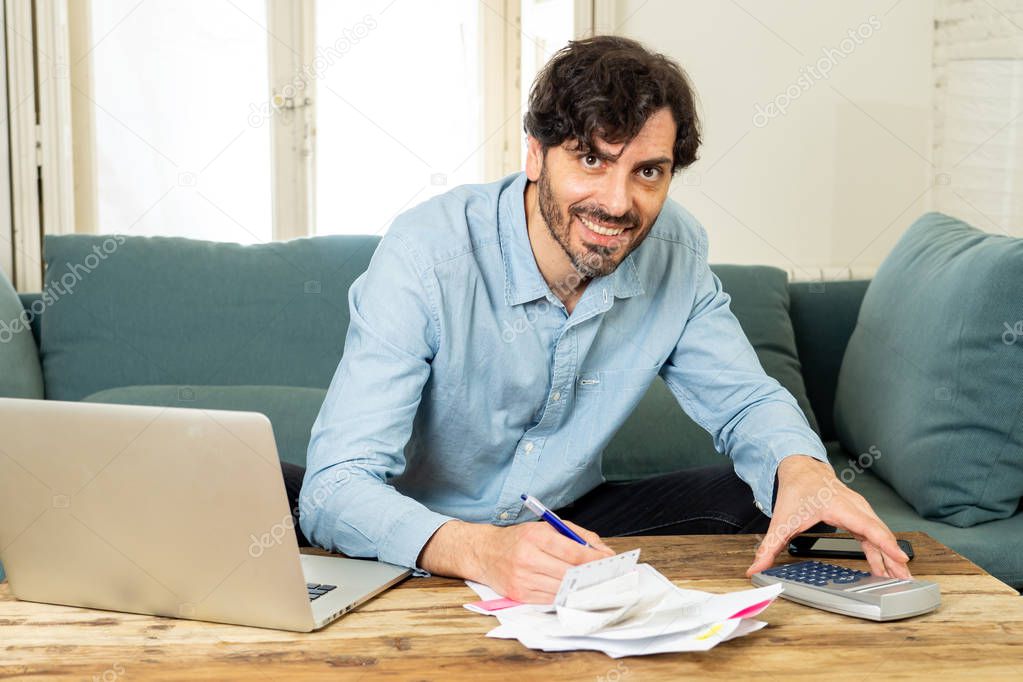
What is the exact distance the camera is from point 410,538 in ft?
3.54

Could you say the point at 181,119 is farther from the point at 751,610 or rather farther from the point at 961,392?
the point at 751,610

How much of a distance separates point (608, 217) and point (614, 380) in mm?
264

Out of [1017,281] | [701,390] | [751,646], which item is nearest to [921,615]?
[751,646]

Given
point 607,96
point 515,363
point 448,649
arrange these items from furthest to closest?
1. point 515,363
2. point 607,96
3. point 448,649

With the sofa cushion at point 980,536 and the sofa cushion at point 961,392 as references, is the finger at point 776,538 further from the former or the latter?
the sofa cushion at point 961,392

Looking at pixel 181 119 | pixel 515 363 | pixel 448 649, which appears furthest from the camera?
pixel 181 119

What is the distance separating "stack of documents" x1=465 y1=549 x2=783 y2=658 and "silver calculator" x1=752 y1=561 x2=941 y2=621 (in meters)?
0.06

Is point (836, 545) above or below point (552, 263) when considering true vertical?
below

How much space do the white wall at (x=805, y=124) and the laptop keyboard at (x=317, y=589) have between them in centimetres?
203

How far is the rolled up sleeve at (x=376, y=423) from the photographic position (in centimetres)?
111

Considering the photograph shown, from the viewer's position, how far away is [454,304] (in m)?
1.35

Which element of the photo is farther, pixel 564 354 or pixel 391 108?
pixel 391 108

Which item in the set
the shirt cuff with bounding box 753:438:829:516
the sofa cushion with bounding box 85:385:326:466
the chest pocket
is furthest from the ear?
the sofa cushion with bounding box 85:385:326:466

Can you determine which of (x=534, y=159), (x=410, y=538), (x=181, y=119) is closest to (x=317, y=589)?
(x=410, y=538)
